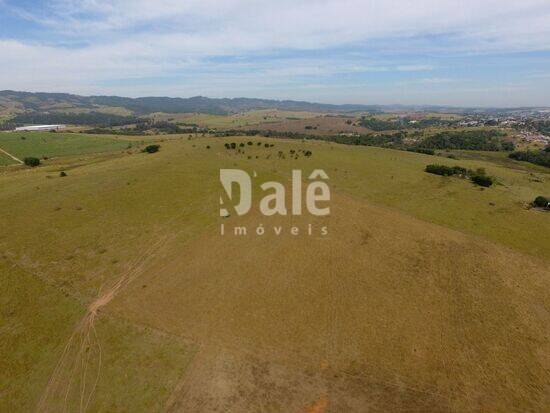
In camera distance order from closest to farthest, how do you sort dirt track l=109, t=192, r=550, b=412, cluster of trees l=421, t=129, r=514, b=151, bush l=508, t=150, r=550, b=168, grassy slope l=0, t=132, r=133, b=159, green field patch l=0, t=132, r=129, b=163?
dirt track l=109, t=192, r=550, b=412, bush l=508, t=150, r=550, b=168, green field patch l=0, t=132, r=129, b=163, grassy slope l=0, t=132, r=133, b=159, cluster of trees l=421, t=129, r=514, b=151

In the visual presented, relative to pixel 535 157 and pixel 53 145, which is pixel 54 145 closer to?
pixel 53 145

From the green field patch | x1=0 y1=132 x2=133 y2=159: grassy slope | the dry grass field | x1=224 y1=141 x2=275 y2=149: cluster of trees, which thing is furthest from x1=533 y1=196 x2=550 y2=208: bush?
x1=0 y1=132 x2=133 y2=159: grassy slope

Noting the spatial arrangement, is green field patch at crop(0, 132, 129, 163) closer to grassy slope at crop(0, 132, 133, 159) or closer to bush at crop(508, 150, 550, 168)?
grassy slope at crop(0, 132, 133, 159)

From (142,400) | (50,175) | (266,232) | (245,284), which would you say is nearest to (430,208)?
(266,232)

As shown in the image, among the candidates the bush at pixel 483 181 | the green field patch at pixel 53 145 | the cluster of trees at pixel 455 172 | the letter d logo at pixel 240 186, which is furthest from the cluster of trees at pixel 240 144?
the green field patch at pixel 53 145

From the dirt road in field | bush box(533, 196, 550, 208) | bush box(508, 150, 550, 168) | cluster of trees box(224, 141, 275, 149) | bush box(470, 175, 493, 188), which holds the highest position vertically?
cluster of trees box(224, 141, 275, 149)

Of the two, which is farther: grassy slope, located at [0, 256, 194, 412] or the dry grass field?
the dry grass field
